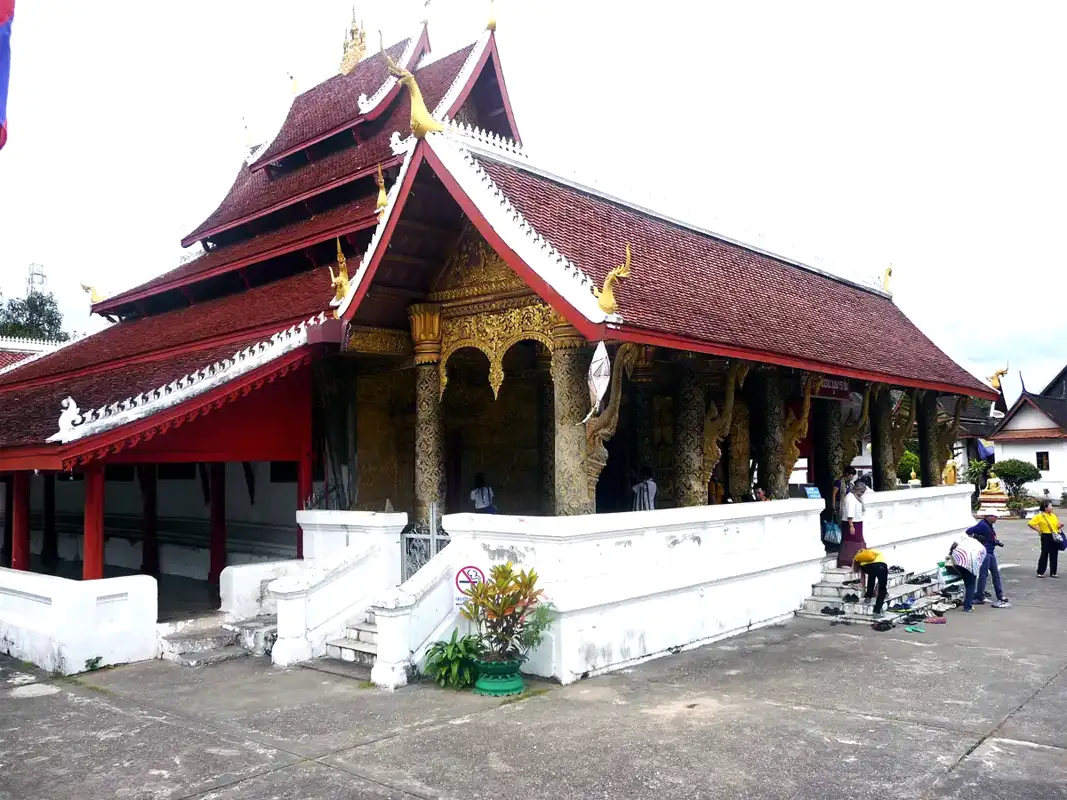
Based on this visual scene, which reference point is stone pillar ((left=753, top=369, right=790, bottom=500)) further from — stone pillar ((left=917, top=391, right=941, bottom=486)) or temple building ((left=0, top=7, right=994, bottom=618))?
stone pillar ((left=917, top=391, right=941, bottom=486))

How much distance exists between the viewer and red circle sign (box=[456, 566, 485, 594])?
27.6 feet

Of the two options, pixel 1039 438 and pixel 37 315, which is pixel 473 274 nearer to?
pixel 1039 438

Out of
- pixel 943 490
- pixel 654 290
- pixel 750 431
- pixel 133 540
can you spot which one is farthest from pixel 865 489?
pixel 133 540

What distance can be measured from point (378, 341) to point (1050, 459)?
39342 mm

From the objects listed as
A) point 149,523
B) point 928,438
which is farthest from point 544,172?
point 928,438

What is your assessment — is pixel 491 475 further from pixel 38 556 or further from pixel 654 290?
pixel 38 556

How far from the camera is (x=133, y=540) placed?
15.0 m

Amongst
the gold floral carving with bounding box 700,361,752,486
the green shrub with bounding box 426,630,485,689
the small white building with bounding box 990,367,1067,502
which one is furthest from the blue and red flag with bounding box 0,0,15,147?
the small white building with bounding box 990,367,1067,502

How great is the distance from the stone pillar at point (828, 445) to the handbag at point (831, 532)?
1.77 feet

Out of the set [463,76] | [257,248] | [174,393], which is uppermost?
[463,76]

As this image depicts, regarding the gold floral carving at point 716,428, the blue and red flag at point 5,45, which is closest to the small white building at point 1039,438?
the gold floral carving at point 716,428

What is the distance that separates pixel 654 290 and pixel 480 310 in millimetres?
1952

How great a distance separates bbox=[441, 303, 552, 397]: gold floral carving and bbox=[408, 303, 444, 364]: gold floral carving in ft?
0.27

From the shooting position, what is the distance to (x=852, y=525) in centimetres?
1204
